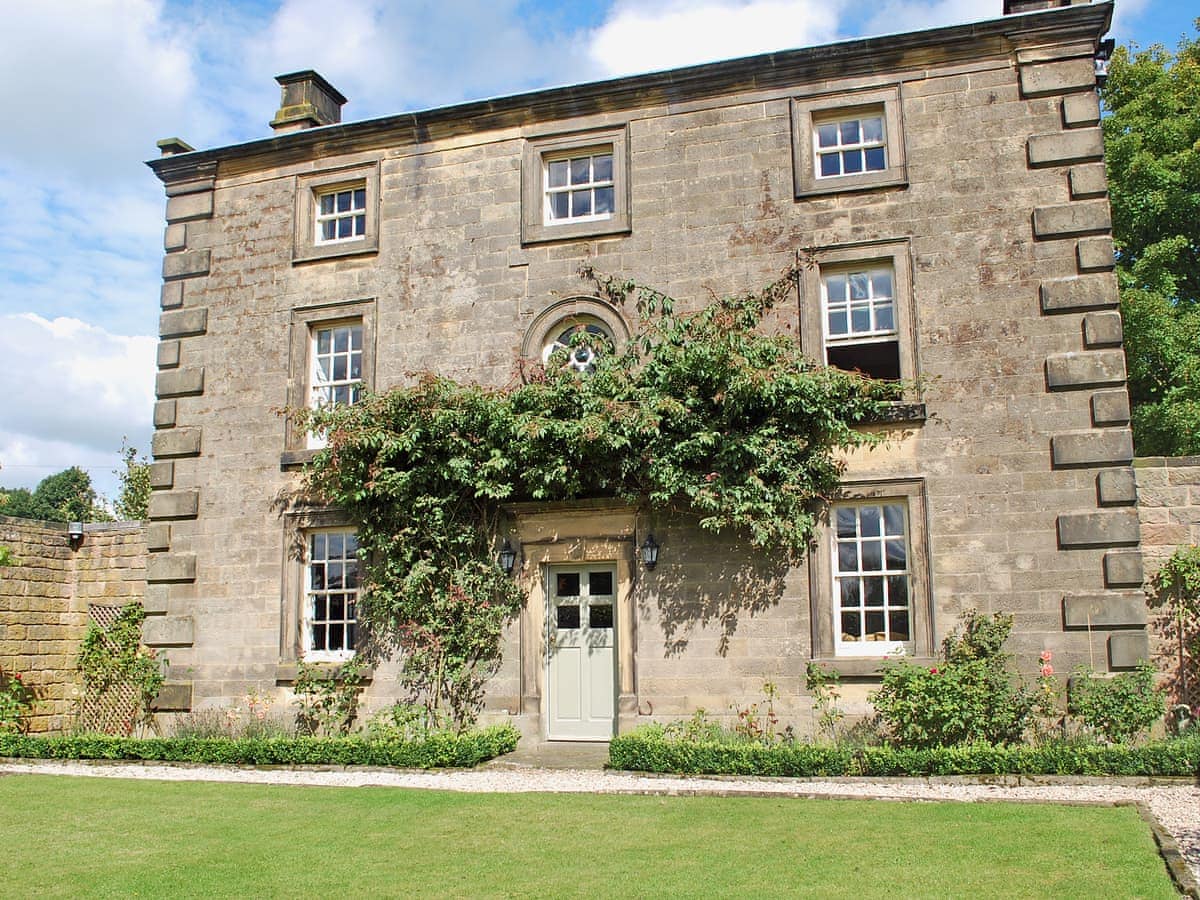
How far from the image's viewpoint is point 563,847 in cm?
770

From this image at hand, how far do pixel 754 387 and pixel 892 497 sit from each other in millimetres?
2152

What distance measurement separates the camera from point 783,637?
12.2m

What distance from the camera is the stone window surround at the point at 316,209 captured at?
1482 cm

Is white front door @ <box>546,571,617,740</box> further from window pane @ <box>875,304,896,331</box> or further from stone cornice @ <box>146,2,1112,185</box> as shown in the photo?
stone cornice @ <box>146,2,1112,185</box>

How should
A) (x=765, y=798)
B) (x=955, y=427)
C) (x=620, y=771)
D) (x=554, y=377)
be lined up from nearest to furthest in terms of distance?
(x=765, y=798), (x=620, y=771), (x=955, y=427), (x=554, y=377)

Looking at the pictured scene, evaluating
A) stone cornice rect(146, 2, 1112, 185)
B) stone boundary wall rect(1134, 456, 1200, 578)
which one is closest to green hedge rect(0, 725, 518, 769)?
stone boundary wall rect(1134, 456, 1200, 578)

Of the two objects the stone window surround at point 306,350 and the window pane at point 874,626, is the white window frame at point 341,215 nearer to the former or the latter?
the stone window surround at point 306,350

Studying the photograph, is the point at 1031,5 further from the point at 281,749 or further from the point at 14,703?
the point at 14,703

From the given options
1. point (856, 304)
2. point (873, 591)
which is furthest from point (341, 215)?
point (873, 591)

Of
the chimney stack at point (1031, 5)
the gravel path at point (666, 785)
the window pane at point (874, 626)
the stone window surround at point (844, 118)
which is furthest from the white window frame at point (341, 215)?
the chimney stack at point (1031, 5)

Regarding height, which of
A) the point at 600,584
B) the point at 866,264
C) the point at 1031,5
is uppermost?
the point at 1031,5

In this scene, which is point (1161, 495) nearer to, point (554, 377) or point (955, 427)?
point (955, 427)

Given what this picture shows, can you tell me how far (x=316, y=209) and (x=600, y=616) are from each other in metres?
7.24

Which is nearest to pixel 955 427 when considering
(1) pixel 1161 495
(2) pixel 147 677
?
(1) pixel 1161 495
